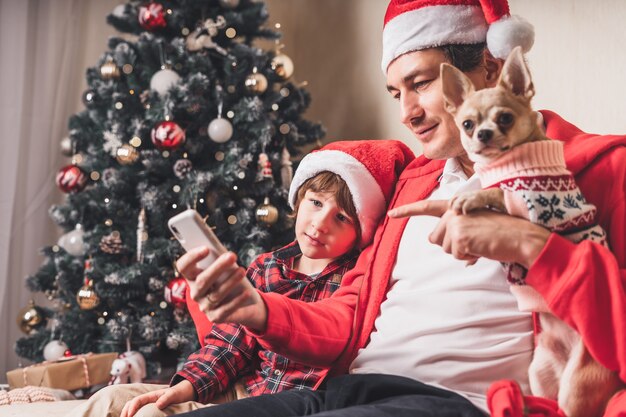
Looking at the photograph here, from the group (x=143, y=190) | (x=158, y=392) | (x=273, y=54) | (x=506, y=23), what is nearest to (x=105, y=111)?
(x=143, y=190)

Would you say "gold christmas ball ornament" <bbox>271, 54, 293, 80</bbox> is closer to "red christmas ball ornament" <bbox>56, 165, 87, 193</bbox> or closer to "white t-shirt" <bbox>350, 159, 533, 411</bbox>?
"red christmas ball ornament" <bbox>56, 165, 87, 193</bbox>

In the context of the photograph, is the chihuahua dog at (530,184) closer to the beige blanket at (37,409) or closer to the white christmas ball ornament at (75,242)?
the beige blanket at (37,409)

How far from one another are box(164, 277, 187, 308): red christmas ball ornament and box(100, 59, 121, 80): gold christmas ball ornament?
33.5 inches

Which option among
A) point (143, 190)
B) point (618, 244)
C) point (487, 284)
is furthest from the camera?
point (143, 190)

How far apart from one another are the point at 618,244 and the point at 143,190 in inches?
77.9

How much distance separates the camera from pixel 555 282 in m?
0.99

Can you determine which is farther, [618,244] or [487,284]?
[487,284]

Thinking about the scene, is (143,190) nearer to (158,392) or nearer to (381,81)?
(381,81)

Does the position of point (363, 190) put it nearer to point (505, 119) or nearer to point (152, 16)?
point (505, 119)

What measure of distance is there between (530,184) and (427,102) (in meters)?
0.40

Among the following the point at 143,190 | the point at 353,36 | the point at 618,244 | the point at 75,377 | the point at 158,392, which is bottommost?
the point at 75,377

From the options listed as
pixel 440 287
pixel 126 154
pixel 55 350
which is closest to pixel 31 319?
pixel 55 350

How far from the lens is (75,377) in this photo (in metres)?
2.51

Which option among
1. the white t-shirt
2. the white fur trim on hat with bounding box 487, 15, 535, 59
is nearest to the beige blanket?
the white t-shirt
